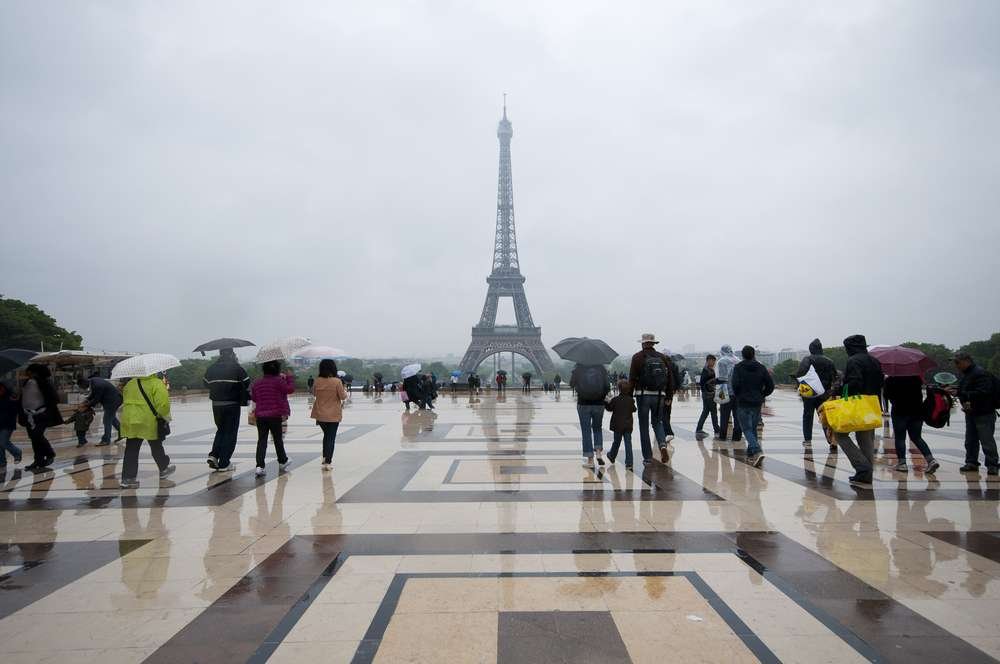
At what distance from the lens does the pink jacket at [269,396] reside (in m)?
8.52

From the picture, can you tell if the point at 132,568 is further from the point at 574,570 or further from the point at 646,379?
the point at 646,379

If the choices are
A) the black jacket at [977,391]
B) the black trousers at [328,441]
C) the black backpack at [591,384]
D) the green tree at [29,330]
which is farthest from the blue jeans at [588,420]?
the green tree at [29,330]

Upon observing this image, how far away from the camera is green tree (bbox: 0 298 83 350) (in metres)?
41.3

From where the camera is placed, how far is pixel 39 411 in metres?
9.04

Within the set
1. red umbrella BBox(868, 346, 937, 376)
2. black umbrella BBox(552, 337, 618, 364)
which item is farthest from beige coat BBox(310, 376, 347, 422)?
red umbrella BBox(868, 346, 937, 376)

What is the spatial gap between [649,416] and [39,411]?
8916mm

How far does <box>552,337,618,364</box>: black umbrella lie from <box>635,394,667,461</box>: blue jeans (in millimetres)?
814

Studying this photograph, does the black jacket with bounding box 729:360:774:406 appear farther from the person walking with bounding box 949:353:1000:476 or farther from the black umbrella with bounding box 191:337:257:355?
the black umbrella with bounding box 191:337:257:355

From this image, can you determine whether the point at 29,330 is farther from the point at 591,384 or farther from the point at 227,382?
the point at 591,384

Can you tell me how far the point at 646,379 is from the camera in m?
8.66

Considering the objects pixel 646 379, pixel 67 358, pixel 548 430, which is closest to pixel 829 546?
pixel 646 379

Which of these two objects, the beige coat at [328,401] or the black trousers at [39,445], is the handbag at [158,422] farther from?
the black trousers at [39,445]

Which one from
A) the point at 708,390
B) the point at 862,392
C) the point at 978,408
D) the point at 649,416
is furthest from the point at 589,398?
the point at 978,408

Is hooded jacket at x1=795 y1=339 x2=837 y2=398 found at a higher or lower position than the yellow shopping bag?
higher
